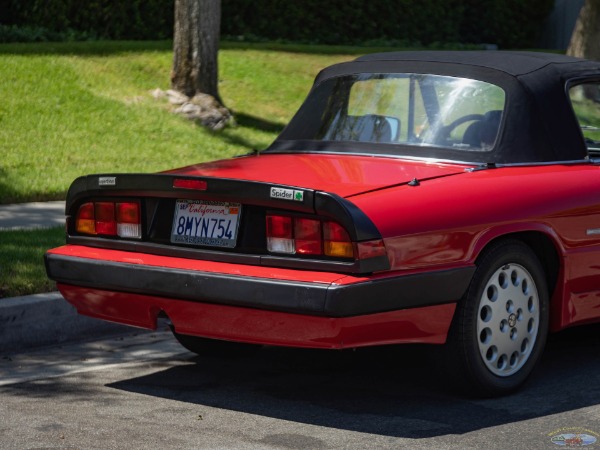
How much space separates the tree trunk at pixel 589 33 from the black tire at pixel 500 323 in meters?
13.5

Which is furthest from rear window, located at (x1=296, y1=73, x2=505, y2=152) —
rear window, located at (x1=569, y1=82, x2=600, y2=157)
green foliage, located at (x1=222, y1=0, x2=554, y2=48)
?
green foliage, located at (x1=222, y1=0, x2=554, y2=48)

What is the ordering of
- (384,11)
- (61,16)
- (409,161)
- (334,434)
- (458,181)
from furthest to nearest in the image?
(384,11)
(61,16)
(409,161)
(458,181)
(334,434)

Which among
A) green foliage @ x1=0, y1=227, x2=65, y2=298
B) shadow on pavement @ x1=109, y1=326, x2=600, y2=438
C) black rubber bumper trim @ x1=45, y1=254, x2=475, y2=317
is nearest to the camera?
black rubber bumper trim @ x1=45, y1=254, x2=475, y2=317

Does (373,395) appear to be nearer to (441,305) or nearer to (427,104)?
(441,305)

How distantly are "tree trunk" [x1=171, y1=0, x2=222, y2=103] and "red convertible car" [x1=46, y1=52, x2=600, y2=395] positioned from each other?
8.33 m

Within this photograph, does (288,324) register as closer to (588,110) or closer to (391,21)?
(588,110)

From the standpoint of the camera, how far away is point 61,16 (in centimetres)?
1825

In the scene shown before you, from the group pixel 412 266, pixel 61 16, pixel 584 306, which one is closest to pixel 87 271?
pixel 412 266

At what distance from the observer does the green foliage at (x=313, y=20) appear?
60.2 feet

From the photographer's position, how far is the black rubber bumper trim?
5012mm

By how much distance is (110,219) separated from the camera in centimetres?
590

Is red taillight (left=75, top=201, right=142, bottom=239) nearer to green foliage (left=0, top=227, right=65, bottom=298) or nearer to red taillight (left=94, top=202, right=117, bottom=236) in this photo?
red taillight (left=94, top=202, right=117, bottom=236)

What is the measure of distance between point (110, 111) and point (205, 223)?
9.10 meters

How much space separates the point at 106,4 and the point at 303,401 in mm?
14130
